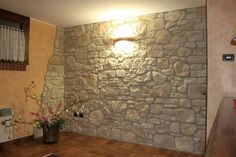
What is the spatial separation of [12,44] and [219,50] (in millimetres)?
3226

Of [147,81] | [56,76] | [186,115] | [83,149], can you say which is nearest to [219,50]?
[186,115]

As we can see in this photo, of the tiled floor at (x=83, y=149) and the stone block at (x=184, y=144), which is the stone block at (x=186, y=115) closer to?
the stone block at (x=184, y=144)

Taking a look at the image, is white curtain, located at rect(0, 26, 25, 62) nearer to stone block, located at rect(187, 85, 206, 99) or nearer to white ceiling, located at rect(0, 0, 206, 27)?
white ceiling, located at rect(0, 0, 206, 27)

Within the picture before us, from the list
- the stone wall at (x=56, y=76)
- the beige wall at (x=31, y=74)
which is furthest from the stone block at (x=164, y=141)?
the beige wall at (x=31, y=74)

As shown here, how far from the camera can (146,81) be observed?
355 centimetres

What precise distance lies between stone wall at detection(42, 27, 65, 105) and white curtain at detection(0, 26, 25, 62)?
681 mm

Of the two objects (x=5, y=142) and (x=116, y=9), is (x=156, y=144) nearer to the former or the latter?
(x=116, y=9)

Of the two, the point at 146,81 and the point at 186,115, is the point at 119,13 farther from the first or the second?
the point at 186,115

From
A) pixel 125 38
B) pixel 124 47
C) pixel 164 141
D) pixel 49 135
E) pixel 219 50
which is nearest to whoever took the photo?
pixel 219 50

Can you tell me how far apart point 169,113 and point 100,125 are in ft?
4.55

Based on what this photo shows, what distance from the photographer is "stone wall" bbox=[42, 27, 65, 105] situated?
419 centimetres

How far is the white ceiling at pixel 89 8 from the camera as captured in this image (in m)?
3.01

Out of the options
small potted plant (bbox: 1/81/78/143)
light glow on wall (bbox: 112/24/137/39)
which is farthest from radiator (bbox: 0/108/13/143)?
light glow on wall (bbox: 112/24/137/39)

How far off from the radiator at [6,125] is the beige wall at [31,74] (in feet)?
0.37
